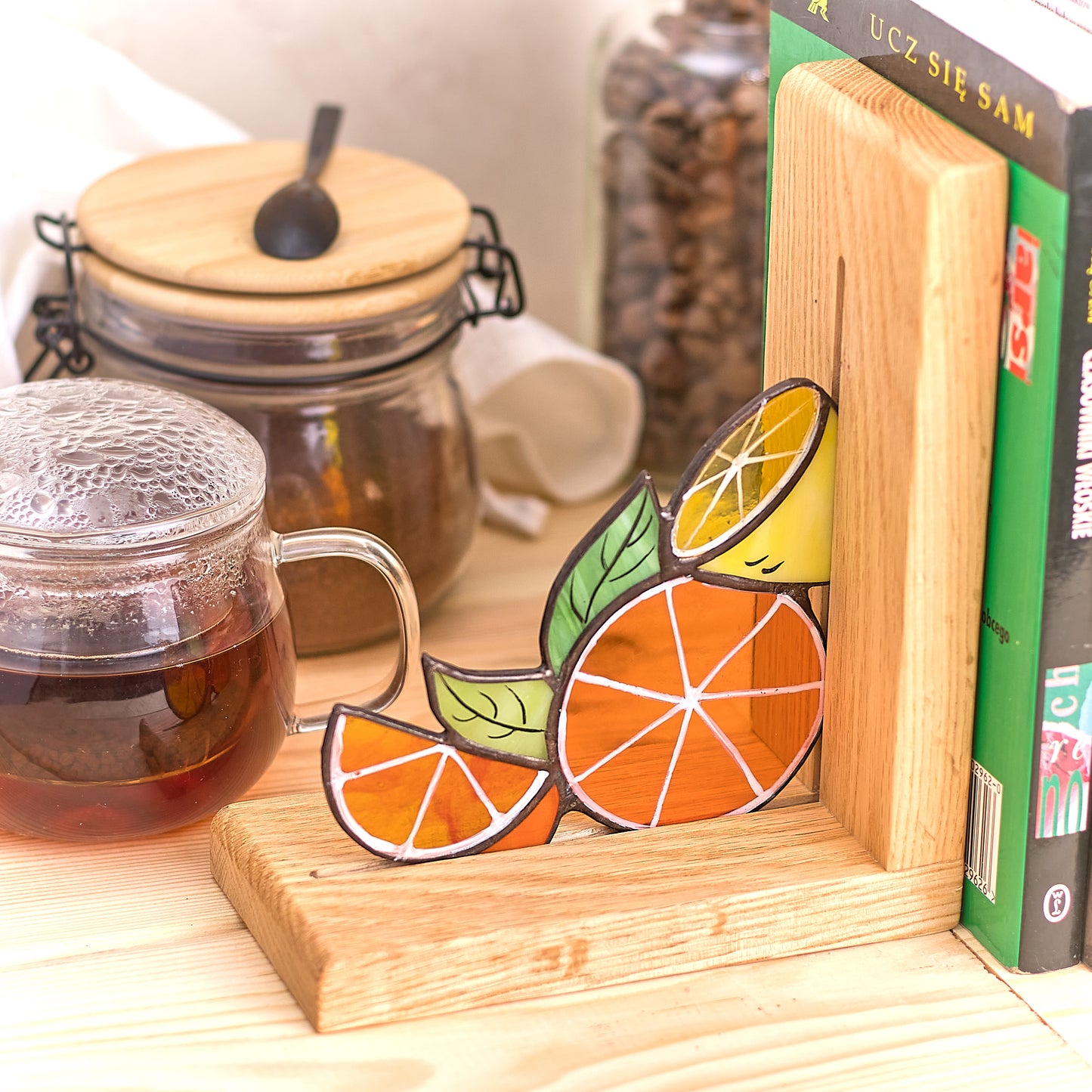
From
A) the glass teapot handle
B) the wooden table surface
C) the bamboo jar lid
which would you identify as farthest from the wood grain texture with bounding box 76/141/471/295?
the wooden table surface

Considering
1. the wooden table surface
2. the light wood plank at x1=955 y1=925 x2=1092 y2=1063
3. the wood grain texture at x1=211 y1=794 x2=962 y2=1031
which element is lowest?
the light wood plank at x1=955 y1=925 x2=1092 y2=1063

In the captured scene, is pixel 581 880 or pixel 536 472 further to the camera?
pixel 536 472

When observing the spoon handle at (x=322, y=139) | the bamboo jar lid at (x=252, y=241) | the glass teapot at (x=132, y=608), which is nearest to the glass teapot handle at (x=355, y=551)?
the glass teapot at (x=132, y=608)

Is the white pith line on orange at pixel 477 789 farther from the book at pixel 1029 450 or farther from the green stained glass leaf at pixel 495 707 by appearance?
the book at pixel 1029 450

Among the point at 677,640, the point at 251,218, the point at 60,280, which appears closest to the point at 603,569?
the point at 677,640

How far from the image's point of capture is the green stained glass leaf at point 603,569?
419 millimetres

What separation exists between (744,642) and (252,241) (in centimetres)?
25

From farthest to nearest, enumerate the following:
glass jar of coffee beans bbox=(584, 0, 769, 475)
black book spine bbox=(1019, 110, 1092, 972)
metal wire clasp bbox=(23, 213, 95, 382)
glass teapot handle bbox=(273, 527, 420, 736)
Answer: glass jar of coffee beans bbox=(584, 0, 769, 475), metal wire clasp bbox=(23, 213, 95, 382), glass teapot handle bbox=(273, 527, 420, 736), black book spine bbox=(1019, 110, 1092, 972)

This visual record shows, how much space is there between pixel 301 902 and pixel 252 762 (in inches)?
3.1

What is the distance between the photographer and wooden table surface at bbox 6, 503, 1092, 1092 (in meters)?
0.40

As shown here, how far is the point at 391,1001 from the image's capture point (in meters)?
0.41

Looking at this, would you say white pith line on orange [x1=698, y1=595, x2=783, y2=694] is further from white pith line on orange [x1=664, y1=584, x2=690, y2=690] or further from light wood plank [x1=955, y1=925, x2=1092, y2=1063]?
light wood plank [x1=955, y1=925, x2=1092, y2=1063]

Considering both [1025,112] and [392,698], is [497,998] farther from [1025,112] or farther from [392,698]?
[1025,112]

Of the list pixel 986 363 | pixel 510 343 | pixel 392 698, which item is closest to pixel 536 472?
pixel 510 343
